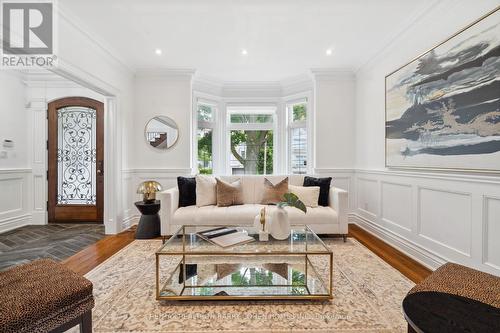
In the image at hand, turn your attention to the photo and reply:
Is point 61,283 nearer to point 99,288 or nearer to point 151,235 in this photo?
point 99,288

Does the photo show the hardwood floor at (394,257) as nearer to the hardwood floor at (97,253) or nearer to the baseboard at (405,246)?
the baseboard at (405,246)

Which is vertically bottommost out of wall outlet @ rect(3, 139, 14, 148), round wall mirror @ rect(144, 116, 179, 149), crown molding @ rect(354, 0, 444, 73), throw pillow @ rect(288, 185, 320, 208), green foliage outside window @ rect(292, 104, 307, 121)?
throw pillow @ rect(288, 185, 320, 208)

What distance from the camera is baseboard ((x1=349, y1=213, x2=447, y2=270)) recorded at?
7.86 feet

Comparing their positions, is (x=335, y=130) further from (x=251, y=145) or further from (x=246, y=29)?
(x=246, y=29)

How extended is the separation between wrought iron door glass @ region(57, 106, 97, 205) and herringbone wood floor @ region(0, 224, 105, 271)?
51 centimetres

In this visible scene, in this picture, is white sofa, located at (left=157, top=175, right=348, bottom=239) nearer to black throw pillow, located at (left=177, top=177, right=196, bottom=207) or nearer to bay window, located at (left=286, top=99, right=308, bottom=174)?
black throw pillow, located at (left=177, top=177, right=196, bottom=207)

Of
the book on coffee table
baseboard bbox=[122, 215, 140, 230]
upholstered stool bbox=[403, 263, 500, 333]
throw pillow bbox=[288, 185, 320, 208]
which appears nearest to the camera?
upholstered stool bbox=[403, 263, 500, 333]

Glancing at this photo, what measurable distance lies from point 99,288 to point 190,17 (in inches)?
110

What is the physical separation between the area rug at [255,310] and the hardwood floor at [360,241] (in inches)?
8.7

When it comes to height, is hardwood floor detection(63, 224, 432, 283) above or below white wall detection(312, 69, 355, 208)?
below

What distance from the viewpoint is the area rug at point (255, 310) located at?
1567 millimetres

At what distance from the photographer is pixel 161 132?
4.15 metres

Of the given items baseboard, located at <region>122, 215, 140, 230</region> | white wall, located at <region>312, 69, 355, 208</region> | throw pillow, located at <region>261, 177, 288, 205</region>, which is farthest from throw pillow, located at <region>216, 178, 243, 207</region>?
baseboard, located at <region>122, 215, 140, 230</region>

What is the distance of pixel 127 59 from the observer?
368 centimetres
